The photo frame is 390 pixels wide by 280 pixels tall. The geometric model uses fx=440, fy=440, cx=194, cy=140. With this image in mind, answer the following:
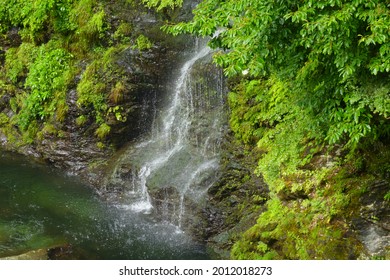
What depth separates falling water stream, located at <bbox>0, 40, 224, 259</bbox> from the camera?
9.30 meters

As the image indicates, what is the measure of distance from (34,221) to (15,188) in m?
2.01

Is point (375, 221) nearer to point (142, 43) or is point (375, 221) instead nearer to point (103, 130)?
point (103, 130)

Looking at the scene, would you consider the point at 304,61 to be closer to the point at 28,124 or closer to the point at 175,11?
the point at 175,11

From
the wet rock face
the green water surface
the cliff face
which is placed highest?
the cliff face

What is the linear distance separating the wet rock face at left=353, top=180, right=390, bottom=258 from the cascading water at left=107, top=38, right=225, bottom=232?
3969mm

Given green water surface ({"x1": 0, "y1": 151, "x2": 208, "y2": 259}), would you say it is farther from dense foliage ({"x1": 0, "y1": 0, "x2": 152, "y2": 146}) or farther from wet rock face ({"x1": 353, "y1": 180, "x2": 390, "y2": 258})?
wet rock face ({"x1": 353, "y1": 180, "x2": 390, "y2": 258})

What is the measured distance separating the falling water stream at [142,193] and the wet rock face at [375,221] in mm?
3591

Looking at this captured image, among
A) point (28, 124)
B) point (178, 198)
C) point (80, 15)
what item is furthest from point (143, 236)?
point (80, 15)

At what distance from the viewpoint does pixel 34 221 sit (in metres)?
10.0

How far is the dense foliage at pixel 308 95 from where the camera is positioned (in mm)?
5164

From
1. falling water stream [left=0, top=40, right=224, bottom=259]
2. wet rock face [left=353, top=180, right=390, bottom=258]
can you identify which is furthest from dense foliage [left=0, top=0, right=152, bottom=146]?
wet rock face [left=353, top=180, right=390, bottom=258]

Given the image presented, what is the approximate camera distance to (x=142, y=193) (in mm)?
11281

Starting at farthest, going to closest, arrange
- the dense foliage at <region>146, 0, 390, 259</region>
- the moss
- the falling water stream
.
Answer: the moss → the falling water stream → the dense foliage at <region>146, 0, 390, 259</region>

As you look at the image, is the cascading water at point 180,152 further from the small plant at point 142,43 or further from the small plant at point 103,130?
the small plant at point 142,43
